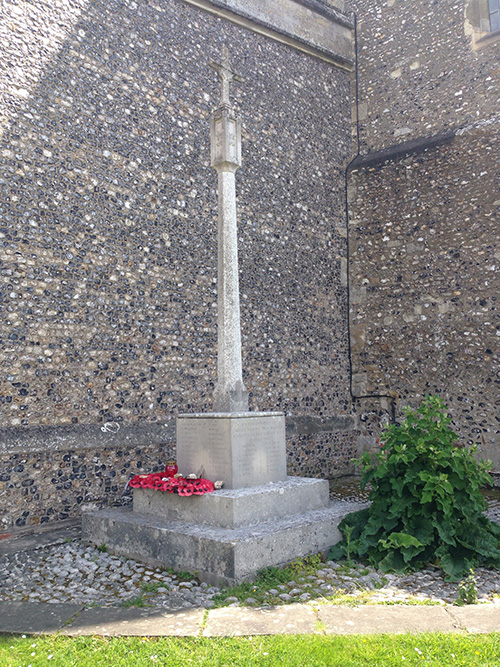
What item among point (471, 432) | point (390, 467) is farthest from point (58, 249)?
point (471, 432)

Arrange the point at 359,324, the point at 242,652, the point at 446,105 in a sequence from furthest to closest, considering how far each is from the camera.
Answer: the point at 359,324, the point at 446,105, the point at 242,652

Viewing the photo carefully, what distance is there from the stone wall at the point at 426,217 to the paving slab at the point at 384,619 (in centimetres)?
614

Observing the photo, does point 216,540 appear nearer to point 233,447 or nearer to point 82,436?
point 233,447

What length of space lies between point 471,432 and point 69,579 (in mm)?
6739

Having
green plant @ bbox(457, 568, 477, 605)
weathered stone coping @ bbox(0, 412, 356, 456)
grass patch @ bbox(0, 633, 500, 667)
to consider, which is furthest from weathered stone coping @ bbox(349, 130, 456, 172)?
grass patch @ bbox(0, 633, 500, 667)

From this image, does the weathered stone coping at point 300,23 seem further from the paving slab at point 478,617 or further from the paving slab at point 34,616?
the paving slab at point 478,617

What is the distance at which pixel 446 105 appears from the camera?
33.2 ft

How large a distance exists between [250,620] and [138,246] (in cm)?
536

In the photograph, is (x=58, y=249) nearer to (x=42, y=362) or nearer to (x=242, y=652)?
(x=42, y=362)

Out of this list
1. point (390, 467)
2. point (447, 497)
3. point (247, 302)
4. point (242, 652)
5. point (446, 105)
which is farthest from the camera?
point (446, 105)

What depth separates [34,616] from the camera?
360 centimetres

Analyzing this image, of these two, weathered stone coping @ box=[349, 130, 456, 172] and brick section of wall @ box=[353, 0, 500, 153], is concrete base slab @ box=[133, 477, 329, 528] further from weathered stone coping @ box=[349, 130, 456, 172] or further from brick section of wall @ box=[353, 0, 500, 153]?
brick section of wall @ box=[353, 0, 500, 153]

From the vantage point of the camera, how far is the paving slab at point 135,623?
10.7 ft

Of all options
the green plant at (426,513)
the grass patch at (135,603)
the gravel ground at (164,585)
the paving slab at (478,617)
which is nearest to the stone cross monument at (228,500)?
the gravel ground at (164,585)
